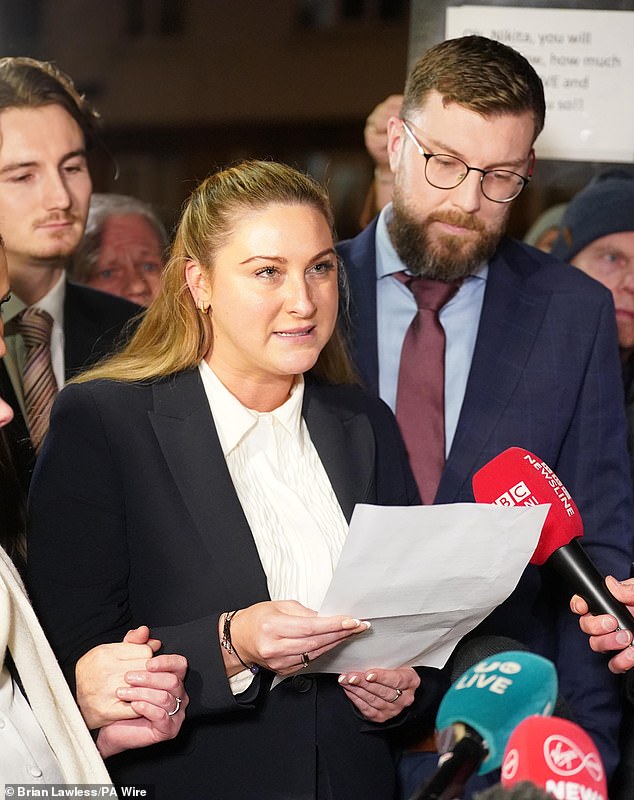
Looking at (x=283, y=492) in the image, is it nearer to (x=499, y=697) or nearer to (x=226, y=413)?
(x=226, y=413)

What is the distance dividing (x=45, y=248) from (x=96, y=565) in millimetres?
1274

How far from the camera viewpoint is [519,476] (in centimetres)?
213

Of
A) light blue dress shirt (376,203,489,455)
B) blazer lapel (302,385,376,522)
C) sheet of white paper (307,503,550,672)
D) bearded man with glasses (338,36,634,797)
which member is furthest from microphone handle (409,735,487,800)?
light blue dress shirt (376,203,489,455)

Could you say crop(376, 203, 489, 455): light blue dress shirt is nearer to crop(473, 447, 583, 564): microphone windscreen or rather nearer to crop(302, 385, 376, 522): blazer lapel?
crop(302, 385, 376, 522): blazer lapel

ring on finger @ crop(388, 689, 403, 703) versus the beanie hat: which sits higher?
the beanie hat

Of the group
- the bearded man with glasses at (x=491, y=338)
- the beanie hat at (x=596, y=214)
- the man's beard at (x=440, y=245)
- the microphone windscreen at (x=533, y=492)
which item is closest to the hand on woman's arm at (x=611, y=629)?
the microphone windscreen at (x=533, y=492)

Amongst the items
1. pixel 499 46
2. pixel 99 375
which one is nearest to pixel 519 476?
pixel 99 375

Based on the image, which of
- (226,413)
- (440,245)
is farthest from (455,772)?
(440,245)

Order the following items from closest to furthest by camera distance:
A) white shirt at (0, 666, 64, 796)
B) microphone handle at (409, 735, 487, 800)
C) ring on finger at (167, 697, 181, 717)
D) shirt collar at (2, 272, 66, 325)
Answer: microphone handle at (409, 735, 487, 800), white shirt at (0, 666, 64, 796), ring on finger at (167, 697, 181, 717), shirt collar at (2, 272, 66, 325)

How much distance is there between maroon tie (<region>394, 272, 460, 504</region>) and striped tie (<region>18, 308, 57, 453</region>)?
958mm

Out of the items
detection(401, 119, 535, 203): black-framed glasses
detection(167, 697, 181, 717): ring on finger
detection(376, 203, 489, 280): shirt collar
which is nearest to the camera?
detection(167, 697, 181, 717): ring on finger

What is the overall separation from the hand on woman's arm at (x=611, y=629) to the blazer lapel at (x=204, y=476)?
0.62 metres

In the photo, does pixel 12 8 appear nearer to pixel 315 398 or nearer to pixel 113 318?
pixel 113 318

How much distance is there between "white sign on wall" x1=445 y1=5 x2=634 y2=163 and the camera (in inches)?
141
